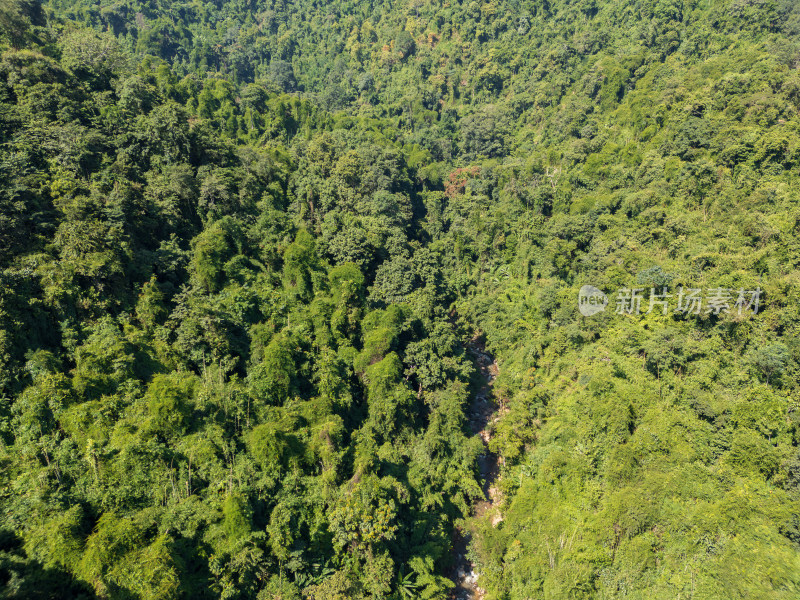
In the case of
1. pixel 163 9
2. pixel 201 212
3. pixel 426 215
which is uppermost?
pixel 163 9

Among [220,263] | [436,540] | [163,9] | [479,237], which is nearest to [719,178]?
[479,237]

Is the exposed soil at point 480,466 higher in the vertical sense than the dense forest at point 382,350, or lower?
lower

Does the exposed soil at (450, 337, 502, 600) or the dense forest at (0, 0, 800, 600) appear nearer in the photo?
the dense forest at (0, 0, 800, 600)

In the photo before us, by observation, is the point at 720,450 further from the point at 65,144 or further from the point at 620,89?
the point at 620,89

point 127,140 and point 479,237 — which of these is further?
point 479,237

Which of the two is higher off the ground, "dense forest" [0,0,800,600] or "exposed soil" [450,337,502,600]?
"dense forest" [0,0,800,600]
